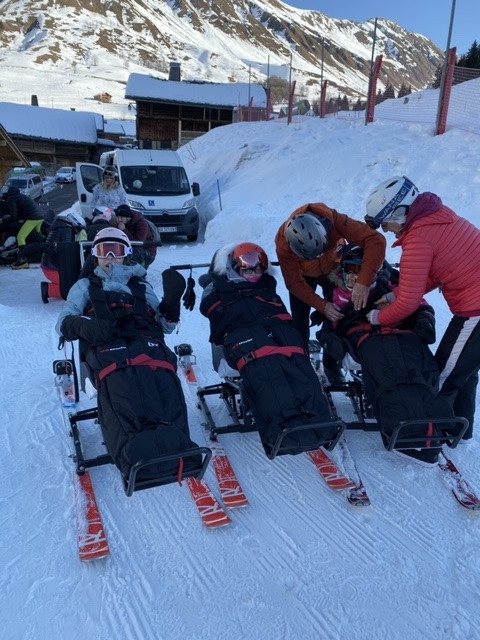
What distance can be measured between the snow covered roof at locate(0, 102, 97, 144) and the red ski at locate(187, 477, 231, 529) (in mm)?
45942

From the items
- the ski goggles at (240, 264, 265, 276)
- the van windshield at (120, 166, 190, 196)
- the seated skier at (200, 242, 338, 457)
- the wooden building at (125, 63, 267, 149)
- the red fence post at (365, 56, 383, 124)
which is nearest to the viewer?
the seated skier at (200, 242, 338, 457)

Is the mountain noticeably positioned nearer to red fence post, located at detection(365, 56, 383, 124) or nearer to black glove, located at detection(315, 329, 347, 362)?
red fence post, located at detection(365, 56, 383, 124)

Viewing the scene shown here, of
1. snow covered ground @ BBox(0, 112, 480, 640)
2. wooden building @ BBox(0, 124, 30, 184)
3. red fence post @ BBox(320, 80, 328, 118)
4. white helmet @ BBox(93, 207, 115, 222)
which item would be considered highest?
red fence post @ BBox(320, 80, 328, 118)

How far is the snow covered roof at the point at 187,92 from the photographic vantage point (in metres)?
36.4

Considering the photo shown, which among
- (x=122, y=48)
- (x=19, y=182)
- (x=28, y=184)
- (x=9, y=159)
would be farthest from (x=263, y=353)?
(x=122, y=48)

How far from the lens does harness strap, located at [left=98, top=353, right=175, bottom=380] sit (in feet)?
9.77

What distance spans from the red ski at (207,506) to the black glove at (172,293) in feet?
3.83

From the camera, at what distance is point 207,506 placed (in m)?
2.99

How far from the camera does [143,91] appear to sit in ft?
120

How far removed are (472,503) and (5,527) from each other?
8.99ft

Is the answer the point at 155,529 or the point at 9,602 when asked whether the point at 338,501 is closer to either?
the point at 155,529

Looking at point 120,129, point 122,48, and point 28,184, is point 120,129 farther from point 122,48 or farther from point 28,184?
point 122,48

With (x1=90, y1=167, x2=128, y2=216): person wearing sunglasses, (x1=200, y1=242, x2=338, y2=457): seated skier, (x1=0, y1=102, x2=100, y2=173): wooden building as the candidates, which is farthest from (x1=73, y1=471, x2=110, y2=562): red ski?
(x1=0, y1=102, x2=100, y2=173): wooden building

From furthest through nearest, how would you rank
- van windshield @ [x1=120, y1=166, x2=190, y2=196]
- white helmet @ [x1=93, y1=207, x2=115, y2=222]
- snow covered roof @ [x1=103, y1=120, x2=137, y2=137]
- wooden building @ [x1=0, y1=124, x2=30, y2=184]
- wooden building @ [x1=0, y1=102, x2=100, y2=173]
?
snow covered roof @ [x1=103, y1=120, x2=137, y2=137], wooden building @ [x1=0, y1=102, x2=100, y2=173], van windshield @ [x1=120, y1=166, x2=190, y2=196], wooden building @ [x1=0, y1=124, x2=30, y2=184], white helmet @ [x1=93, y1=207, x2=115, y2=222]
